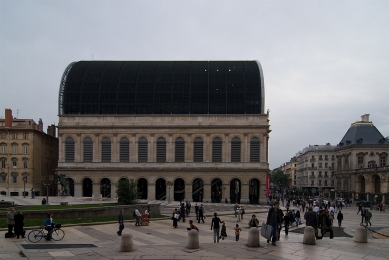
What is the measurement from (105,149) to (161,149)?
1088 centimetres

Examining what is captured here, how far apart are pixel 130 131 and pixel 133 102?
5.82 meters

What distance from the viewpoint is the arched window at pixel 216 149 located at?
73250 millimetres

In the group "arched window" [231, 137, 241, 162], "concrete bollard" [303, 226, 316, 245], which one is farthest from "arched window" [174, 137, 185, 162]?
"concrete bollard" [303, 226, 316, 245]

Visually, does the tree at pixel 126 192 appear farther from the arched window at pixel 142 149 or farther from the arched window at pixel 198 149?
the arched window at pixel 198 149

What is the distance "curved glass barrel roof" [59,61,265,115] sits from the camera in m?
74.4

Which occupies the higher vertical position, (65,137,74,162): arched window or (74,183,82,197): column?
(65,137,74,162): arched window

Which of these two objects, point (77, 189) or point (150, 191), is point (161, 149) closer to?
point (150, 191)

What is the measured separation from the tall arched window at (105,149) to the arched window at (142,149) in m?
5.84

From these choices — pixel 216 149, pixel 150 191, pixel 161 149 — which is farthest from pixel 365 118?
pixel 150 191

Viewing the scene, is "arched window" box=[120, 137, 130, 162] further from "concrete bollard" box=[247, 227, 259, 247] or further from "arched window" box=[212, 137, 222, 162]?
"concrete bollard" box=[247, 227, 259, 247]

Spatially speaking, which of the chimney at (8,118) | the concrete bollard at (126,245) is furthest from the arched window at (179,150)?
the concrete bollard at (126,245)

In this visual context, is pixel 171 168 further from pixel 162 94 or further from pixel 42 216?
pixel 42 216

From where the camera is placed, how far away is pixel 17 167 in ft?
240

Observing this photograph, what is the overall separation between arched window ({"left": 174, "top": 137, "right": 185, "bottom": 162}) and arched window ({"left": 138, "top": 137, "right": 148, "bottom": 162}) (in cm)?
580
